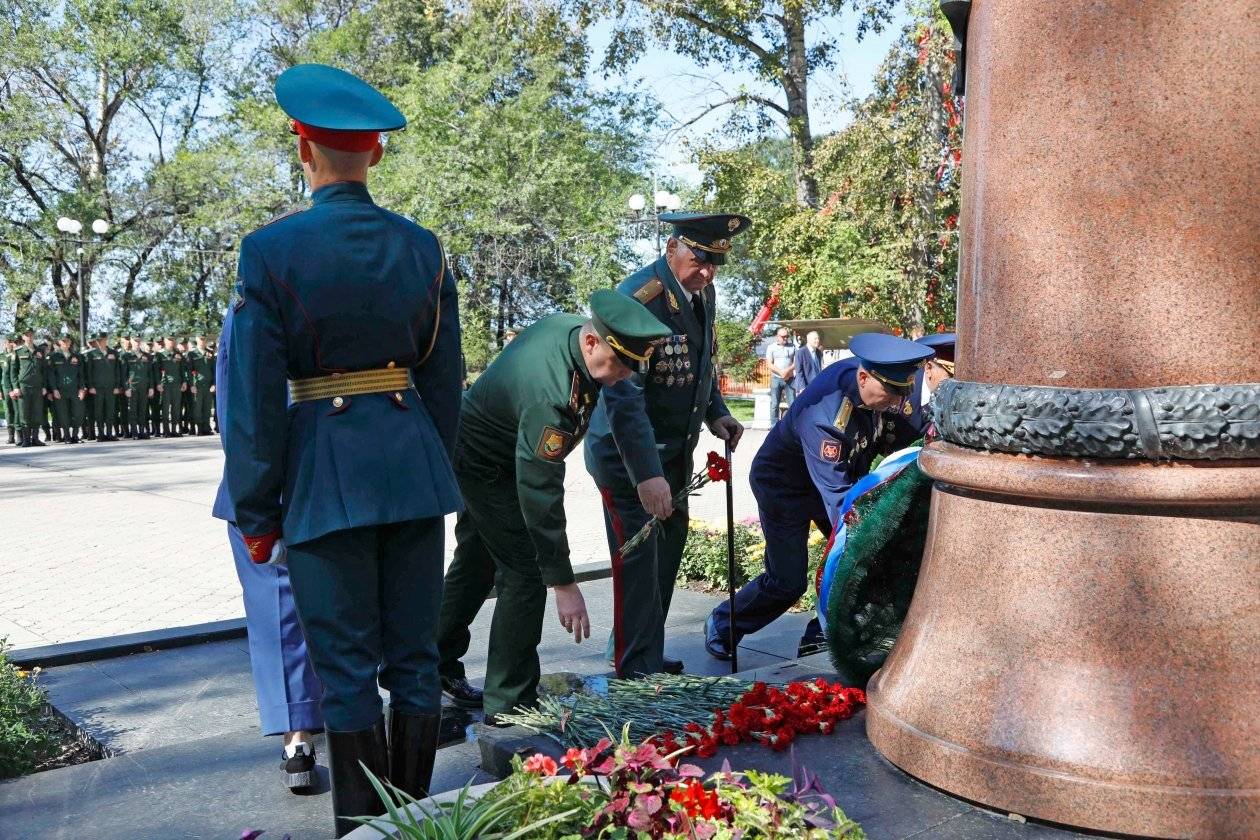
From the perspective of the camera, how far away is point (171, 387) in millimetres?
24875

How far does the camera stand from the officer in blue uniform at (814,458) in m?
5.14

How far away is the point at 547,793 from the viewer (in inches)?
97.9

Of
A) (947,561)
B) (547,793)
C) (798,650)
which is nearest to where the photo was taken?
(547,793)

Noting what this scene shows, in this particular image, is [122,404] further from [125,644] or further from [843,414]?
[843,414]

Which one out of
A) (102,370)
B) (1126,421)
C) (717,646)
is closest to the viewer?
(1126,421)

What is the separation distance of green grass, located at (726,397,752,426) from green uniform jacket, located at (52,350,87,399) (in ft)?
43.4

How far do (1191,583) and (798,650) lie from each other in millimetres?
3108

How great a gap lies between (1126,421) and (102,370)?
77.5 ft

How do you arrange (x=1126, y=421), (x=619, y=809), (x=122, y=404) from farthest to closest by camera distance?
(x=122, y=404) → (x=1126, y=421) → (x=619, y=809)

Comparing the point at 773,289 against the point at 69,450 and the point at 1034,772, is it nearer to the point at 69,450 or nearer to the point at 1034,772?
the point at 69,450

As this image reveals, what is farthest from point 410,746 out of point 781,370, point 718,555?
point 781,370

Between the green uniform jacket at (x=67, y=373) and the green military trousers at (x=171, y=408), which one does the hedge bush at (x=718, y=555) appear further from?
the green military trousers at (x=171, y=408)

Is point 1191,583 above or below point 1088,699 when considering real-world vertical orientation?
above

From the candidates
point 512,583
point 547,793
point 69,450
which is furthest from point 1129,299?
point 69,450
